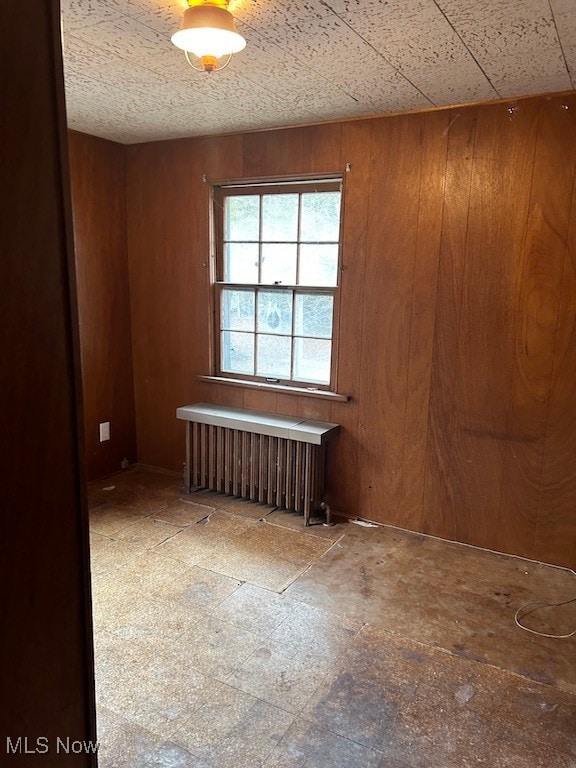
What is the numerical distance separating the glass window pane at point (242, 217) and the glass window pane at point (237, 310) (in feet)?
1.27

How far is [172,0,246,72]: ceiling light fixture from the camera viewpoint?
1819 mm

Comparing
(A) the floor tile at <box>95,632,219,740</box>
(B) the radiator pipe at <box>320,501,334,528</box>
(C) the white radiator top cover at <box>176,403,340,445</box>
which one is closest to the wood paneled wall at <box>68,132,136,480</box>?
(C) the white radiator top cover at <box>176,403,340,445</box>

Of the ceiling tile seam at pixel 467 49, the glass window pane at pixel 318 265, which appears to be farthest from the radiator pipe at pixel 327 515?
the ceiling tile seam at pixel 467 49

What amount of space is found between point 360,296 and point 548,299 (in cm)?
106

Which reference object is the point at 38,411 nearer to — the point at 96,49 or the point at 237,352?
the point at 96,49

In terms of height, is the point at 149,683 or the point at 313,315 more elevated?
the point at 313,315

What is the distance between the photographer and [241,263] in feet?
12.4

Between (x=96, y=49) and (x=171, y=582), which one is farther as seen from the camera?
(x=171, y=582)

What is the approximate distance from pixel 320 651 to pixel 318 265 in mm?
2268

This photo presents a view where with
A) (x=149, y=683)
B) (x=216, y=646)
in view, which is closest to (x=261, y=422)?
(x=216, y=646)

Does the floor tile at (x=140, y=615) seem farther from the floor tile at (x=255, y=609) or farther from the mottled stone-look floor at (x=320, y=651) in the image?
the floor tile at (x=255, y=609)

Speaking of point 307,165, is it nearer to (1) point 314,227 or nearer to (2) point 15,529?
(1) point 314,227

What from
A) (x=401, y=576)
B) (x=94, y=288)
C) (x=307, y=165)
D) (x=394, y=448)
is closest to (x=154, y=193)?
(x=94, y=288)

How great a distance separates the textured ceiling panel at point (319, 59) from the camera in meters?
1.92
